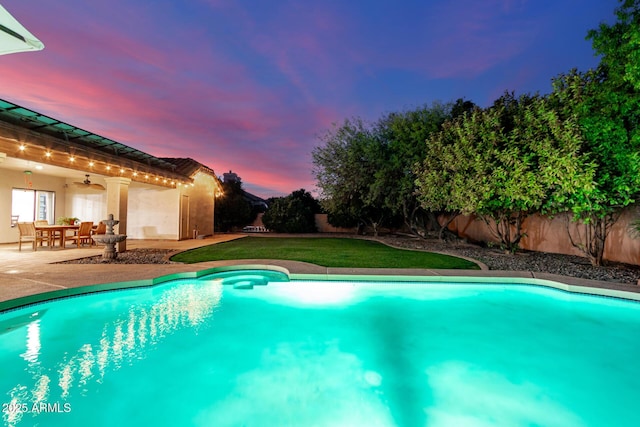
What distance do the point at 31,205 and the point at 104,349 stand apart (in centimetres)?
1260

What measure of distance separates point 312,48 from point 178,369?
44.2 feet

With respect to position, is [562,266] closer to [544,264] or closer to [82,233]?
[544,264]

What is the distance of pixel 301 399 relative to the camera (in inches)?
122

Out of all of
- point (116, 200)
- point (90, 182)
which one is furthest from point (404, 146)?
point (90, 182)

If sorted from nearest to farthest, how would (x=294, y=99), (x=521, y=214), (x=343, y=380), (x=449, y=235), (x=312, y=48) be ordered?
(x=343, y=380), (x=521, y=214), (x=312, y=48), (x=449, y=235), (x=294, y=99)

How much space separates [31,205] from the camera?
12242mm

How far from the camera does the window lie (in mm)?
11641

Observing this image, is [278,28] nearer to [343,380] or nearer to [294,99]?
[294,99]

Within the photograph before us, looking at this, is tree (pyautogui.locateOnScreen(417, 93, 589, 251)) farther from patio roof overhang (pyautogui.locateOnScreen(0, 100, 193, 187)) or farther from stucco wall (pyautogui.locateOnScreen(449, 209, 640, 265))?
patio roof overhang (pyautogui.locateOnScreen(0, 100, 193, 187))

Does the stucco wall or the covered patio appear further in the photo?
the stucco wall

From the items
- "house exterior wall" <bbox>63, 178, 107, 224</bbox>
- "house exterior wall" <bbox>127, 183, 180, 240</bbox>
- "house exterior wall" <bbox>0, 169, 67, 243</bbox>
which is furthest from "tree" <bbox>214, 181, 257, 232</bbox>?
"house exterior wall" <bbox>0, 169, 67, 243</bbox>

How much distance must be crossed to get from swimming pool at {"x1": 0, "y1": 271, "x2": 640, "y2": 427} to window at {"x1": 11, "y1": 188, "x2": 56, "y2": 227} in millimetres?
10300

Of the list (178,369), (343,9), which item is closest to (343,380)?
(178,369)

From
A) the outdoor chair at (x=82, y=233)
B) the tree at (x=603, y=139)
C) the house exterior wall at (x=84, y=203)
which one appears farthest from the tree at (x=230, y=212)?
the tree at (x=603, y=139)
